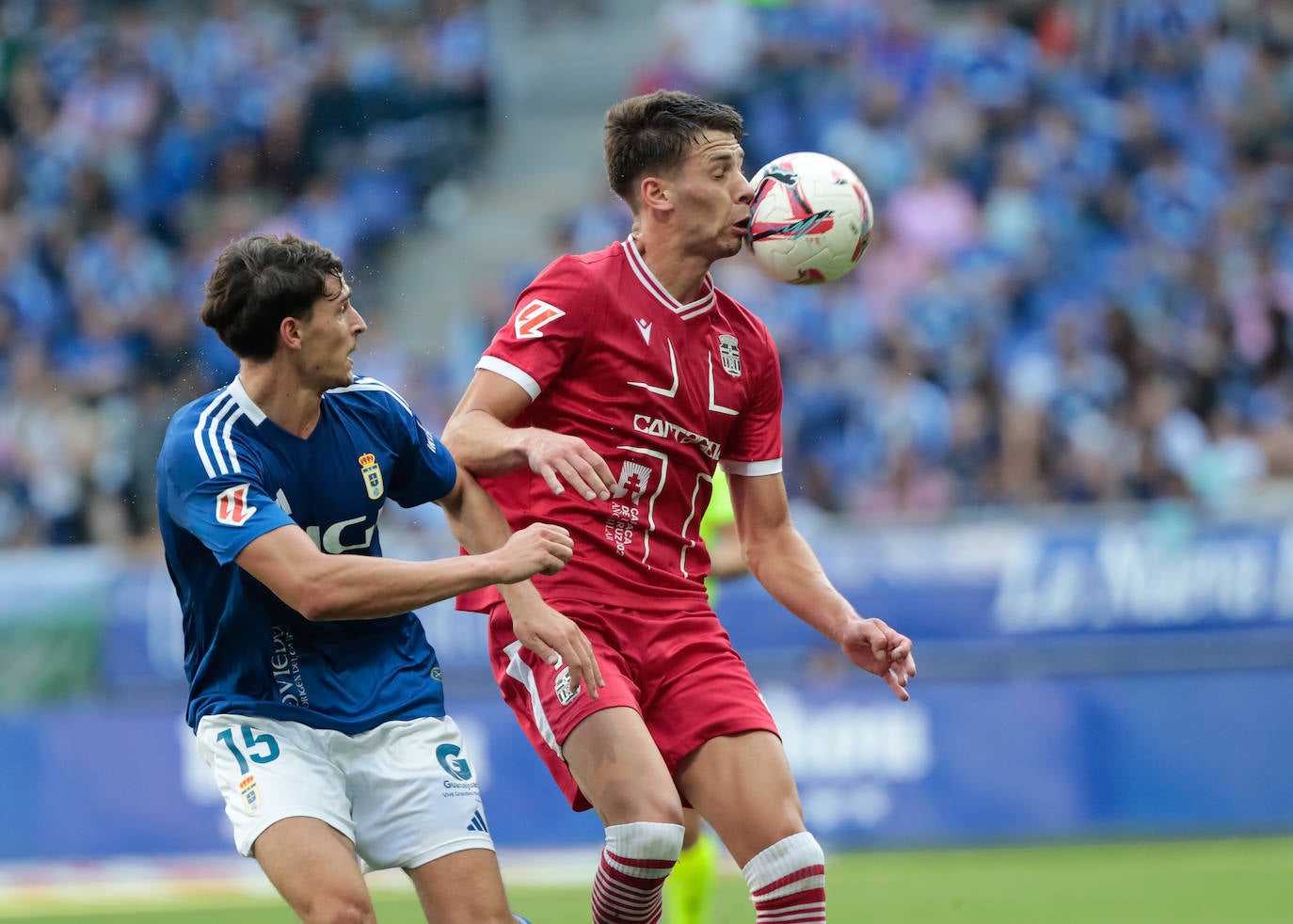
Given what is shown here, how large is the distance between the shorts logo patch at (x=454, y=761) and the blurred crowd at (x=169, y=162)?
35.0ft

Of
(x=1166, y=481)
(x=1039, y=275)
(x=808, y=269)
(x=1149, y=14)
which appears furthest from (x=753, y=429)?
(x=1149, y=14)

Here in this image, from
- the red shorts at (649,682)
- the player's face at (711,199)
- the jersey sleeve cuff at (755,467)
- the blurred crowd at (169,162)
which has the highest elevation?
the blurred crowd at (169,162)

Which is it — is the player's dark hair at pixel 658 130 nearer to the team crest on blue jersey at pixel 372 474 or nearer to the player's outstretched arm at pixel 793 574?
the player's outstretched arm at pixel 793 574

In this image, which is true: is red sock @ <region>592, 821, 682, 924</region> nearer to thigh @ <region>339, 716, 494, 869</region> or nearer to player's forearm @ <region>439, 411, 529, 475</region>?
thigh @ <region>339, 716, 494, 869</region>

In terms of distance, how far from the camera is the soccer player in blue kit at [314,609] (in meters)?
5.11

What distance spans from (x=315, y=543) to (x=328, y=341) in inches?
24.3

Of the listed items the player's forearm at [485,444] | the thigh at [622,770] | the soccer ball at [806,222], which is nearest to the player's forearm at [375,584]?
the player's forearm at [485,444]

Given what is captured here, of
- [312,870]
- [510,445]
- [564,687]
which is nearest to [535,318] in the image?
[510,445]

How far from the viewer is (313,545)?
5.16 m

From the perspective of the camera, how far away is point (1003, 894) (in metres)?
9.98

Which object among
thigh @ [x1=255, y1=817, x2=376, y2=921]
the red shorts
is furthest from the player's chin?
thigh @ [x1=255, y1=817, x2=376, y2=921]

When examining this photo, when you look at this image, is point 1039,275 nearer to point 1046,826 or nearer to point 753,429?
point 1046,826

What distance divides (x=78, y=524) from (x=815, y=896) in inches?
434

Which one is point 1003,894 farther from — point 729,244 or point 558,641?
point 558,641
